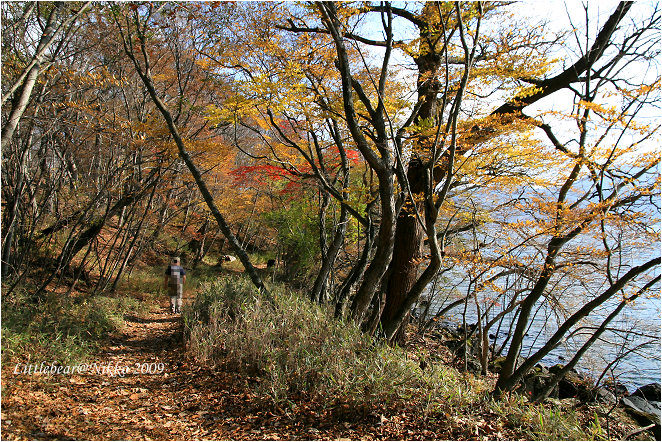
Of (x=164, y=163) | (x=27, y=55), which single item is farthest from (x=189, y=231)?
(x=27, y=55)

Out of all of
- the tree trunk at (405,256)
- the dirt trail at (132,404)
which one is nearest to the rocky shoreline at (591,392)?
the tree trunk at (405,256)

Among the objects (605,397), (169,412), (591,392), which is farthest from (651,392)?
(169,412)

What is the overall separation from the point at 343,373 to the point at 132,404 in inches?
79.9

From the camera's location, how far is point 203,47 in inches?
280

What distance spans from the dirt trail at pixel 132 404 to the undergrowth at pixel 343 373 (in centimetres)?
26

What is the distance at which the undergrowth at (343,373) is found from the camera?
10.6 ft

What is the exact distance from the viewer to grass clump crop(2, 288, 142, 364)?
12.6ft

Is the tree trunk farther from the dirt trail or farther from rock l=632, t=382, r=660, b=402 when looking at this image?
rock l=632, t=382, r=660, b=402

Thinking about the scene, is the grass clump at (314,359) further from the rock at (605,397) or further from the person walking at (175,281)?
the rock at (605,397)

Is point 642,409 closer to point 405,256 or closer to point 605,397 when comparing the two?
point 605,397

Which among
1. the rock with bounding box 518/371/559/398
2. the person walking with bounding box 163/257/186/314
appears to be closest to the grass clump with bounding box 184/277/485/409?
the person walking with bounding box 163/257/186/314

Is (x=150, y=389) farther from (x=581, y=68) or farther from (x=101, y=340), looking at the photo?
(x=581, y=68)

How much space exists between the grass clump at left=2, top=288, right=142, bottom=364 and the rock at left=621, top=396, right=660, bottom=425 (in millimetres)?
9690

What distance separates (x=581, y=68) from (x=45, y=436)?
747 cm
